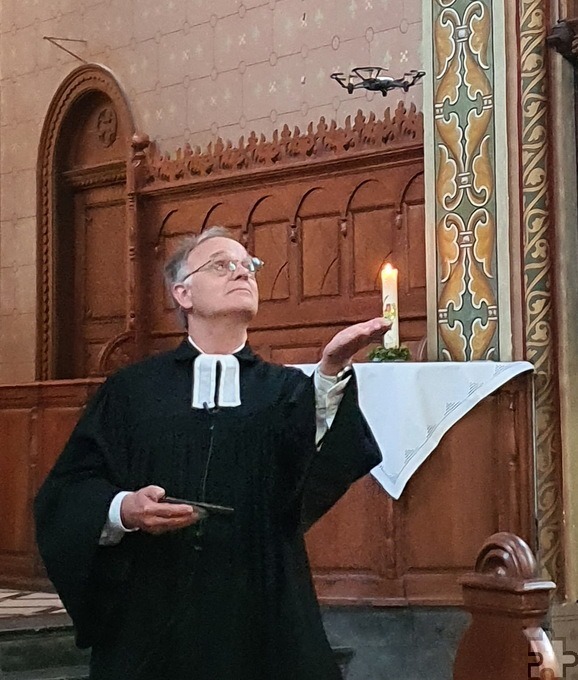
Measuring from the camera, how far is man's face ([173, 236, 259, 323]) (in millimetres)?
2391

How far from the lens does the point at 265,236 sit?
261 inches

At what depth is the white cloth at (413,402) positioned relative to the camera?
4598 millimetres

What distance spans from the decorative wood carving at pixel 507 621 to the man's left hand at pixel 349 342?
510 mm

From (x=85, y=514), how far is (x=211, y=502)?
0.25 metres

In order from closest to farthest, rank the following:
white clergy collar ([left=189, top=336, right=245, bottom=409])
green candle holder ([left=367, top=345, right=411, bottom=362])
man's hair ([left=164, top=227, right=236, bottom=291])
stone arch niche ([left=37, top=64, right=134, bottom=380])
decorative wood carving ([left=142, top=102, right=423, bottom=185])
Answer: white clergy collar ([left=189, top=336, right=245, bottom=409]), man's hair ([left=164, top=227, right=236, bottom=291]), green candle holder ([left=367, top=345, right=411, bottom=362]), decorative wood carving ([left=142, top=102, right=423, bottom=185]), stone arch niche ([left=37, top=64, right=134, bottom=380])

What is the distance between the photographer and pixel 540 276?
4961 millimetres

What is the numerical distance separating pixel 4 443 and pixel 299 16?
3.01m

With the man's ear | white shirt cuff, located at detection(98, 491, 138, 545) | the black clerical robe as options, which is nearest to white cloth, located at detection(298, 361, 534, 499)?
the man's ear

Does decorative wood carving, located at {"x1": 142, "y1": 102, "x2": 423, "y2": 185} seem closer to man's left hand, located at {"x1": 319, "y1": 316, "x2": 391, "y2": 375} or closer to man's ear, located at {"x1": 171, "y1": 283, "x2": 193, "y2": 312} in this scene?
man's ear, located at {"x1": 171, "y1": 283, "x2": 193, "y2": 312}

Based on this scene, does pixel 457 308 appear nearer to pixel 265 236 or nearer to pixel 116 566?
pixel 265 236

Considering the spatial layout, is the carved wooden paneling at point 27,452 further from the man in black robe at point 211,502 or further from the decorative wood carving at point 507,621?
the decorative wood carving at point 507,621

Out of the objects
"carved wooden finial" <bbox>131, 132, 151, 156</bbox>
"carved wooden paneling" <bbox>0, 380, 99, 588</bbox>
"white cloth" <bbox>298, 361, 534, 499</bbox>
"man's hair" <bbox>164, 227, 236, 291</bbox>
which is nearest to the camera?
"man's hair" <bbox>164, 227, 236, 291</bbox>

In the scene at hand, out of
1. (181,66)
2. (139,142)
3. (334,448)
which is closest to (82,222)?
(139,142)

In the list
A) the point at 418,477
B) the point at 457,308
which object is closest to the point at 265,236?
the point at 457,308
